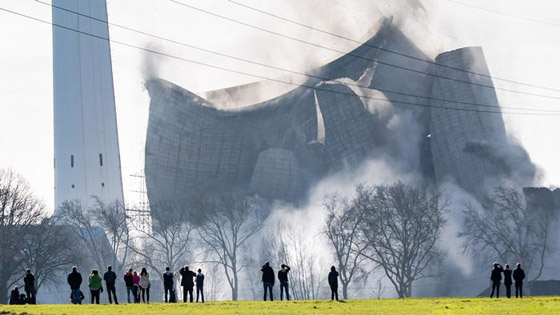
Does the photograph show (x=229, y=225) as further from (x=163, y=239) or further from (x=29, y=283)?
(x=29, y=283)

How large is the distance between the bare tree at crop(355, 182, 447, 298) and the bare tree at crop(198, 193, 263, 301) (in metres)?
14.4

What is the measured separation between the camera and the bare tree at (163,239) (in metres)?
120

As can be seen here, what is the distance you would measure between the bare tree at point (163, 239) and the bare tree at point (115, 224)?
1235 mm

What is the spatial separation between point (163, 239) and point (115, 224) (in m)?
15.3

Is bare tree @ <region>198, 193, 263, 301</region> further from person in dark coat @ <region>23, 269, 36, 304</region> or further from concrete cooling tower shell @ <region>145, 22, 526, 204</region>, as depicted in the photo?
person in dark coat @ <region>23, 269, 36, 304</region>

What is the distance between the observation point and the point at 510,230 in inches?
4478

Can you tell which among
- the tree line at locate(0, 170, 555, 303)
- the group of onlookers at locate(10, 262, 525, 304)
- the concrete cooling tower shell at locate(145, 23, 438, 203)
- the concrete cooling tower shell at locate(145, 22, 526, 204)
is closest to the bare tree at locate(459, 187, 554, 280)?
the tree line at locate(0, 170, 555, 303)

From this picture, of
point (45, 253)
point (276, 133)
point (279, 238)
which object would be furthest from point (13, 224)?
point (276, 133)

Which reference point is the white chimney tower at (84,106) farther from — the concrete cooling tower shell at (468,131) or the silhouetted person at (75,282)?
the silhouetted person at (75,282)

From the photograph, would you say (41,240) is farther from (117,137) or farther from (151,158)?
(151,158)

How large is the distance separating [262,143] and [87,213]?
162 ft

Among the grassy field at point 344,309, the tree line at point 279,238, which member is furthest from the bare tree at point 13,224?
the grassy field at point 344,309

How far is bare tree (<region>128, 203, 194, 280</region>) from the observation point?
395 feet

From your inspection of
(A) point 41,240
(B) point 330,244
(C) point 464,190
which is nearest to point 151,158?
(C) point 464,190
